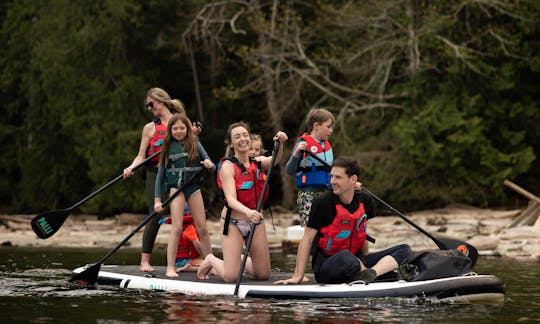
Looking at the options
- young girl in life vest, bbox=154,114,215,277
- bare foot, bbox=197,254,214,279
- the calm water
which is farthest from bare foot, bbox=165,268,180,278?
the calm water

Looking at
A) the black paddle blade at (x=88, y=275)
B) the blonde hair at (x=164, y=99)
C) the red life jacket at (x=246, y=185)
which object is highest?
the blonde hair at (x=164, y=99)

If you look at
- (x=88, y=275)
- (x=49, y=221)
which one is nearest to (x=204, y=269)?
(x=88, y=275)

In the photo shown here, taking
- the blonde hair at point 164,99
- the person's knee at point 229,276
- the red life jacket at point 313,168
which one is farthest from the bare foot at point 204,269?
the blonde hair at point 164,99

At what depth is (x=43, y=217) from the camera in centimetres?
972

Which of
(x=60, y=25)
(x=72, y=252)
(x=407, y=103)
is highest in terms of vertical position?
(x=60, y=25)

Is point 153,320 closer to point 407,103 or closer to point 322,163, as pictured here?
point 322,163

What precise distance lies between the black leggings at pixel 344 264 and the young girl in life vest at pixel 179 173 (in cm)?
145

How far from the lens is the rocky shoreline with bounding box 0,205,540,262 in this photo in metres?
14.1

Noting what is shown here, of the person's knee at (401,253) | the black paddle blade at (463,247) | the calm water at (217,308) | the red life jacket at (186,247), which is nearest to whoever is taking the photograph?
the calm water at (217,308)

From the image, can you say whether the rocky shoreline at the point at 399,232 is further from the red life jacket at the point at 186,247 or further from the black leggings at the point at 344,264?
the black leggings at the point at 344,264

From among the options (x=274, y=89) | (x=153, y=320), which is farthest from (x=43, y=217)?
(x=274, y=89)

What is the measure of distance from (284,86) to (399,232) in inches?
280

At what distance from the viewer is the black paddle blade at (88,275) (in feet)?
29.6

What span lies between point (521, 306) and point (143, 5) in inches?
675
